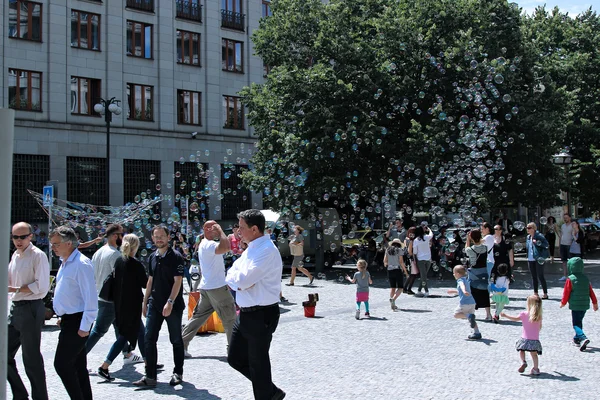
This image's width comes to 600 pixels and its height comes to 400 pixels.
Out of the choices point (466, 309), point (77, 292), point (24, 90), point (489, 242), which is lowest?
point (466, 309)

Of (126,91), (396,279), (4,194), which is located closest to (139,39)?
(126,91)

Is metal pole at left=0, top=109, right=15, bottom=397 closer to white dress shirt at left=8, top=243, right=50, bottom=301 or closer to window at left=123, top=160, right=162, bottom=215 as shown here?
white dress shirt at left=8, top=243, right=50, bottom=301

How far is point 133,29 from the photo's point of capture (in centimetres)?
3316

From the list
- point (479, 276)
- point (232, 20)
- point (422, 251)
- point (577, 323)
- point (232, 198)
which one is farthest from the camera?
point (232, 20)

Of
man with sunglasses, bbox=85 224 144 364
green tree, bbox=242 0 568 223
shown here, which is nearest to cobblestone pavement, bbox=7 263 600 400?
man with sunglasses, bbox=85 224 144 364

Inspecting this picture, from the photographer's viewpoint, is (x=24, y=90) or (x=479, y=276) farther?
(x=24, y=90)

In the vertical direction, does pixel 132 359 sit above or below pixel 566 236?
below

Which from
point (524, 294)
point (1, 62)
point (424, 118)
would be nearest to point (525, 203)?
point (424, 118)

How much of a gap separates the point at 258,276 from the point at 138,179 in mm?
27933

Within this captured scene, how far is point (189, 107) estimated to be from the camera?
115ft

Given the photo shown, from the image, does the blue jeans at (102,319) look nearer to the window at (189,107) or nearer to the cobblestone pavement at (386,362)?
the cobblestone pavement at (386,362)

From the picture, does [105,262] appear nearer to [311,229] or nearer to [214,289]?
[214,289]

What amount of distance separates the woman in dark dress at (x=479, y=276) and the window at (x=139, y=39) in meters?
24.5

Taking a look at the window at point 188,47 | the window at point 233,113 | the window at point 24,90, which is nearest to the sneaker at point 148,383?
the window at point 24,90
